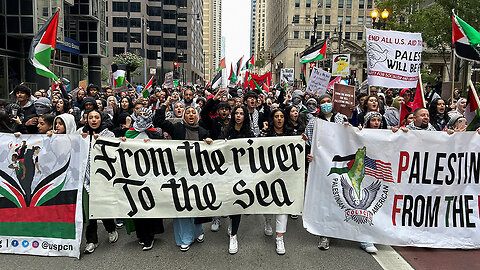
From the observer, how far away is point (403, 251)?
184 inches

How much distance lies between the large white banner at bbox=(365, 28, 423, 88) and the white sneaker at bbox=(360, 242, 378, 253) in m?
3.09

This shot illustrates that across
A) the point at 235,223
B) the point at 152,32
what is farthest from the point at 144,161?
the point at 152,32

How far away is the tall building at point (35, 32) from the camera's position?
23203 millimetres

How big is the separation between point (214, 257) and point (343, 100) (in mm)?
3404

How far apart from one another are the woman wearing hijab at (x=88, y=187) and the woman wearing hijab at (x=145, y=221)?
249 millimetres

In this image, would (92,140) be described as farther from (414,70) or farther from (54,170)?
(414,70)

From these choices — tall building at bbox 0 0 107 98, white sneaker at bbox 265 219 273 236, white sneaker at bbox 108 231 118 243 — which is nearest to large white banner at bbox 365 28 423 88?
white sneaker at bbox 265 219 273 236

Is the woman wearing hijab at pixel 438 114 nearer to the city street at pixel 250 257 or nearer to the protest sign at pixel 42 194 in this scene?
the city street at pixel 250 257

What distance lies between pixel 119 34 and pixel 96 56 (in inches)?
1721

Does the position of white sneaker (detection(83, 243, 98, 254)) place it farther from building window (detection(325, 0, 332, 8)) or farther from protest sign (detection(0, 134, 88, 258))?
building window (detection(325, 0, 332, 8))

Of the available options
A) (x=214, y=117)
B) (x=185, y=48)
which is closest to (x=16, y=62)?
(x=214, y=117)

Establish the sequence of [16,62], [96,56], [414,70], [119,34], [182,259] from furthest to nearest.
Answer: [119,34], [96,56], [16,62], [414,70], [182,259]

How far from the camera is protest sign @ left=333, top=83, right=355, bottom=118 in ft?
20.7

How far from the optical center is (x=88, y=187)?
4664 millimetres
